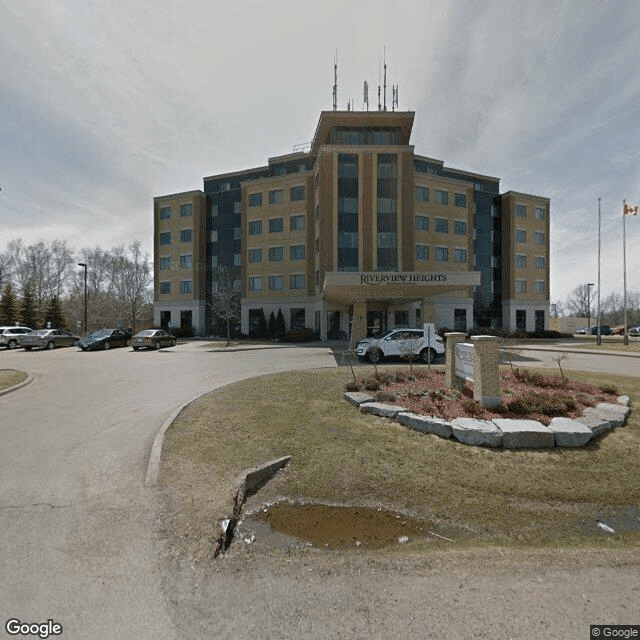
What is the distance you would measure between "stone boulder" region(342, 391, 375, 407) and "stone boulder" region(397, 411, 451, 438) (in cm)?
119

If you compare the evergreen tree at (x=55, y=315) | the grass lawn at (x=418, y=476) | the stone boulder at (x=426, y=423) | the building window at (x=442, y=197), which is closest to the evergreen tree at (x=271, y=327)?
the building window at (x=442, y=197)

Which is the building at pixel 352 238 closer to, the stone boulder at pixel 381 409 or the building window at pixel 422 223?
the building window at pixel 422 223

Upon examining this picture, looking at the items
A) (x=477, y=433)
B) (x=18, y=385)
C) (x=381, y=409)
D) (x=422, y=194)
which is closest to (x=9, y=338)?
(x=18, y=385)

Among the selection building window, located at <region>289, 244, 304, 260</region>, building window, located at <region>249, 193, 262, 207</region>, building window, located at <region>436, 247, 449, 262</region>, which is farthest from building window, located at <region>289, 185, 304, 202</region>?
building window, located at <region>436, 247, 449, 262</region>

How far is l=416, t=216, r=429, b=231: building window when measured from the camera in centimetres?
4016

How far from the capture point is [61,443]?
6164 millimetres

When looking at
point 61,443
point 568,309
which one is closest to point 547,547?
point 61,443

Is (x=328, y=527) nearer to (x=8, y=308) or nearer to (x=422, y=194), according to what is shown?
(x=422, y=194)

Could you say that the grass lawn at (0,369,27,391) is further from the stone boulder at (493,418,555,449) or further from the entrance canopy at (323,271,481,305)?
the entrance canopy at (323,271,481,305)

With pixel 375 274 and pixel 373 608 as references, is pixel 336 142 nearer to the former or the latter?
pixel 375 274

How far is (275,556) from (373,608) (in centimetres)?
109

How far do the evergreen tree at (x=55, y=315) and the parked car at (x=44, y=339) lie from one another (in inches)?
880

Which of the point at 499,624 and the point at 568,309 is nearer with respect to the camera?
the point at 499,624

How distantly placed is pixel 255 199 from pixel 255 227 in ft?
11.6
